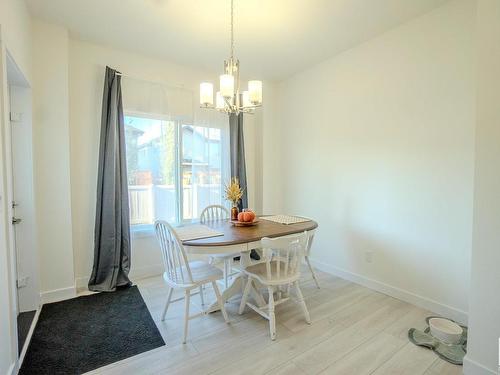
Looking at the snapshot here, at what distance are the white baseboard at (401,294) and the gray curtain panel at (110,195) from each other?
255 cm

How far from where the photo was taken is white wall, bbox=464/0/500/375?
4.86ft

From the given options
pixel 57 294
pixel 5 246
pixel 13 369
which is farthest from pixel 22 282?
pixel 5 246

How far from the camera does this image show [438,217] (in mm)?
2324

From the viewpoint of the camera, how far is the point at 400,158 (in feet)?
8.46

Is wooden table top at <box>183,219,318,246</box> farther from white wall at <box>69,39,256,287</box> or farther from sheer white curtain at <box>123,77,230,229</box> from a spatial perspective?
white wall at <box>69,39,256,287</box>

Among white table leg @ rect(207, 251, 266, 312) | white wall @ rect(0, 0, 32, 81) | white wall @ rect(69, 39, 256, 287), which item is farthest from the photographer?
white wall @ rect(69, 39, 256, 287)

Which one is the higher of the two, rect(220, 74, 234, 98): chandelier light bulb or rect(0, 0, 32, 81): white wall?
rect(0, 0, 32, 81): white wall

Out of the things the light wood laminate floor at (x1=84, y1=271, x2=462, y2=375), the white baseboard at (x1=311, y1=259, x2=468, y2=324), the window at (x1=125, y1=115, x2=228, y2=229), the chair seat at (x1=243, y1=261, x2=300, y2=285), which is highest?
the window at (x1=125, y1=115, x2=228, y2=229)

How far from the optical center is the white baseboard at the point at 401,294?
224 cm

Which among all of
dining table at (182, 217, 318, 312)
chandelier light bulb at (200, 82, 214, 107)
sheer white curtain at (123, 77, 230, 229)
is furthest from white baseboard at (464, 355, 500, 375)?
sheer white curtain at (123, 77, 230, 229)

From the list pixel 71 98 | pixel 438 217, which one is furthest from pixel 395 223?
pixel 71 98

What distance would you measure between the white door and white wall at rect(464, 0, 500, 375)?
3440 mm

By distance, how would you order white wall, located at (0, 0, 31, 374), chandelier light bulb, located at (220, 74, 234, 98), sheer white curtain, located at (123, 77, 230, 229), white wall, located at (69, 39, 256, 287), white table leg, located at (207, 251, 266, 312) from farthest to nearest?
sheer white curtain, located at (123, 77, 230, 229) < white wall, located at (69, 39, 256, 287) < white table leg, located at (207, 251, 266, 312) < chandelier light bulb, located at (220, 74, 234, 98) < white wall, located at (0, 0, 31, 374)

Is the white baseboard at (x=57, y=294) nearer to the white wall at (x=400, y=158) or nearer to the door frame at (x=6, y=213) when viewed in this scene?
the door frame at (x=6, y=213)
